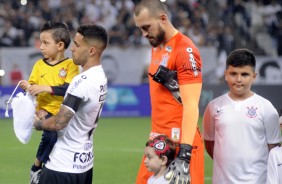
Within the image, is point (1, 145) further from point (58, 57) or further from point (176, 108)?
point (176, 108)

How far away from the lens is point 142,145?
47.5ft

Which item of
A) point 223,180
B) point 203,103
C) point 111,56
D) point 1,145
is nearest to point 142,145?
point 1,145

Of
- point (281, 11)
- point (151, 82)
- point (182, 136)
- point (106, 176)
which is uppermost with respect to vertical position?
point (281, 11)

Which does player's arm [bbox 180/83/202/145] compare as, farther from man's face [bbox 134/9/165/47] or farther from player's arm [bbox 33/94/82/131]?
player's arm [bbox 33/94/82/131]

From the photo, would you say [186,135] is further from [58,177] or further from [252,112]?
[58,177]

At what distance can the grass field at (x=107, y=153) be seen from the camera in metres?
11.0

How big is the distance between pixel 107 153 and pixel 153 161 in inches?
312

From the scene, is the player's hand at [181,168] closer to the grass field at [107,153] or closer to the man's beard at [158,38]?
the man's beard at [158,38]

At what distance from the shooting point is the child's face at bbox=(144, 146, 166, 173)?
18.4 feet

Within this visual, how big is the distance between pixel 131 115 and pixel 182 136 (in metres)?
14.7

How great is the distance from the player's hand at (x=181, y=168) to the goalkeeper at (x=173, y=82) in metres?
0.03

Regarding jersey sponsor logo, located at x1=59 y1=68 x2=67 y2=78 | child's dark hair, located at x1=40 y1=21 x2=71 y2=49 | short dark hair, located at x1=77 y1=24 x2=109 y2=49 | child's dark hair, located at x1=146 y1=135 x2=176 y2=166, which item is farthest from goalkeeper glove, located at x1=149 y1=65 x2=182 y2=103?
child's dark hair, located at x1=40 y1=21 x2=71 y2=49

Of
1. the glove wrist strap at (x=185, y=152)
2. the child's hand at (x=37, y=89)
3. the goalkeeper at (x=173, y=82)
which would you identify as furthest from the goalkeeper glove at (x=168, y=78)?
the child's hand at (x=37, y=89)

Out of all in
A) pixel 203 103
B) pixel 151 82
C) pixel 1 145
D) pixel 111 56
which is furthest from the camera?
pixel 111 56
